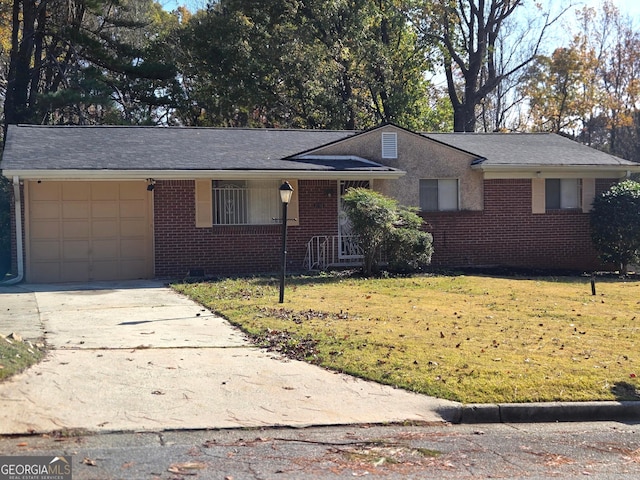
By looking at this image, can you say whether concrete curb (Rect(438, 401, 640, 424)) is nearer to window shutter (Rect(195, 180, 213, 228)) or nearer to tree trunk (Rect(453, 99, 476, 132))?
window shutter (Rect(195, 180, 213, 228))

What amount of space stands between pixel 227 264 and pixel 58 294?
4.61 metres

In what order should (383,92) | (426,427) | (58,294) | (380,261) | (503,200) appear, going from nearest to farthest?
(426,427) → (58,294) → (380,261) → (503,200) → (383,92)

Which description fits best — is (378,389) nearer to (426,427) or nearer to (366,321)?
(426,427)

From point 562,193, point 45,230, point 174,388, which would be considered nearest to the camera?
point 174,388

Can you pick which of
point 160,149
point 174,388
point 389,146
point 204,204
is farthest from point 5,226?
point 174,388

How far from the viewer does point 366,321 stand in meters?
10.8

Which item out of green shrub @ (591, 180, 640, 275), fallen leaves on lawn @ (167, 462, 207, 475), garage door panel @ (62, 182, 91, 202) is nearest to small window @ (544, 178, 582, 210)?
green shrub @ (591, 180, 640, 275)

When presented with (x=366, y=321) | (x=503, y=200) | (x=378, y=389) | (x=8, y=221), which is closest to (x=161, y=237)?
(x=8, y=221)

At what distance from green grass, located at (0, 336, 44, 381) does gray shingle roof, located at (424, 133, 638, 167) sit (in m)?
13.7

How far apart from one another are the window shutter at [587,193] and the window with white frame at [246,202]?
28.7ft

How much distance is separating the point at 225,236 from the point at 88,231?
10.3ft

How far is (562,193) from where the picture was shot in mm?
20500

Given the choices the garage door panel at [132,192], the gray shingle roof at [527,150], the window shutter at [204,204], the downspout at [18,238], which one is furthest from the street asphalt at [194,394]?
the gray shingle roof at [527,150]

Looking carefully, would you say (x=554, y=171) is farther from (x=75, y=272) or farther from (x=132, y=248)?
(x=75, y=272)
